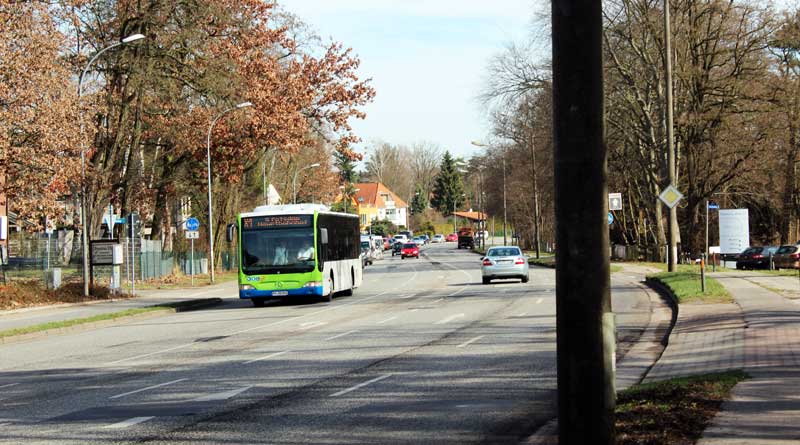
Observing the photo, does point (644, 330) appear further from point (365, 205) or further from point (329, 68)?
point (365, 205)

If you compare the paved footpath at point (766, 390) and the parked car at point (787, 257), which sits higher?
the parked car at point (787, 257)

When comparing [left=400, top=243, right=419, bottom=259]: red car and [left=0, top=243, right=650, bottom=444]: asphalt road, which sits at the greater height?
[left=400, top=243, right=419, bottom=259]: red car

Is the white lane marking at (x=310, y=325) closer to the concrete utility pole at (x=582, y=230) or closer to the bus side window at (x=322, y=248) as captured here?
the bus side window at (x=322, y=248)

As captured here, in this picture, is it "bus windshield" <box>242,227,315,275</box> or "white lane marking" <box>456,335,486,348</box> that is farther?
"bus windshield" <box>242,227,315,275</box>

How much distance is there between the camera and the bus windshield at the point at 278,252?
31.1m

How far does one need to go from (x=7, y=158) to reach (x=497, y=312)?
56.0ft

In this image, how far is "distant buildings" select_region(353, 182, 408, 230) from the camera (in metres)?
185

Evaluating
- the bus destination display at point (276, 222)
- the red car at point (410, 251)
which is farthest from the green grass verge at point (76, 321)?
the red car at point (410, 251)

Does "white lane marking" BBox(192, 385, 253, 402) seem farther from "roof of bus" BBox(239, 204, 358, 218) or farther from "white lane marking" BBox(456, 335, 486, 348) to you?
"roof of bus" BBox(239, 204, 358, 218)

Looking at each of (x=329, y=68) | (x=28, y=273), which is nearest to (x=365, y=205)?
(x=329, y=68)

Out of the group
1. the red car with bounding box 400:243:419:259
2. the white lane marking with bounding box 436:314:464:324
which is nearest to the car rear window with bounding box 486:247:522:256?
the white lane marking with bounding box 436:314:464:324

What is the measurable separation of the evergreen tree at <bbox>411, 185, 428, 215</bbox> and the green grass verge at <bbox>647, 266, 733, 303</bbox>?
147 m

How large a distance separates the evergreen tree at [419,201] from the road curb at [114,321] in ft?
473

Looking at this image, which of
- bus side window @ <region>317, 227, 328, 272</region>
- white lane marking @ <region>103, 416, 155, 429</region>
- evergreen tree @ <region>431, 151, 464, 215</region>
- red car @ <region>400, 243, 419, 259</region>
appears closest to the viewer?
white lane marking @ <region>103, 416, 155, 429</region>
